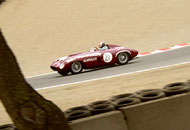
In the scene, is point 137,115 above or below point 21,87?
below

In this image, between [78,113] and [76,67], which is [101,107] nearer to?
[78,113]

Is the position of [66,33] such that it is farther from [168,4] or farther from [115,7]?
[168,4]

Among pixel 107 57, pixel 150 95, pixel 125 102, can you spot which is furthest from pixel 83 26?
pixel 125 102

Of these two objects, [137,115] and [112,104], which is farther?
[112,104]

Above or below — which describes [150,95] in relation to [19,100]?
below

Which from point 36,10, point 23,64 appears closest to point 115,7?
point 36,10

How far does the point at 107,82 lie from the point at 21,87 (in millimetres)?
7076

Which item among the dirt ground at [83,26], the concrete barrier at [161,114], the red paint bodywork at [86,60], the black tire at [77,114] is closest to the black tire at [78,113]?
the black tire at [77,114]

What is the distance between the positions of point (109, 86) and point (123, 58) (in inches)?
153

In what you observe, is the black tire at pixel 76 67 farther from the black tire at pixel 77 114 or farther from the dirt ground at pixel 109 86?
the black tire at pixel 77 114

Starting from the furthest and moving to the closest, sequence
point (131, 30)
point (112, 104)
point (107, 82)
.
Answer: point (131, 30) < point (107, 82) < point (112, 104)

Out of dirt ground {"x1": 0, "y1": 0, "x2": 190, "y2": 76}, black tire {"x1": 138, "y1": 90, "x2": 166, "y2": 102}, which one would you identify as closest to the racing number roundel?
dirt ground {"x1": 0, "y1": 0, "x2": 190, "y2": 76}

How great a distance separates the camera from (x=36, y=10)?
29797mm

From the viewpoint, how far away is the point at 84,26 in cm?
2591
